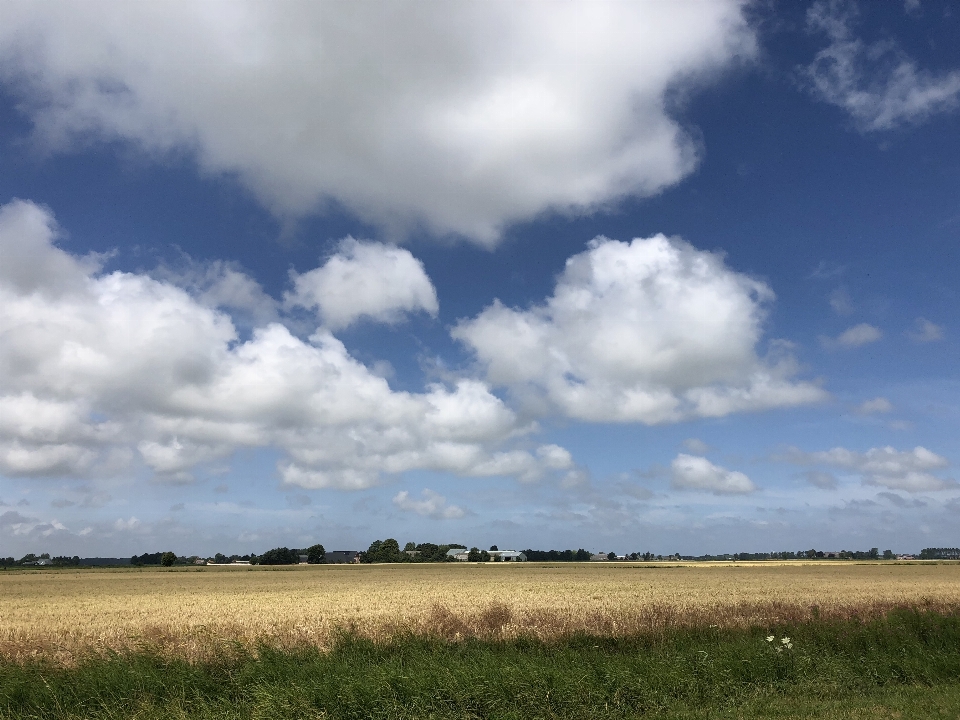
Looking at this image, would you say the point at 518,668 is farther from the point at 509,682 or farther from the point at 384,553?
the point at 384,553

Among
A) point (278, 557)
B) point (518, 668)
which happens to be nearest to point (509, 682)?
point (518, 668)

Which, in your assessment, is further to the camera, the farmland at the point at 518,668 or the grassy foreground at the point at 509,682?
the farmland at the point at 518,668

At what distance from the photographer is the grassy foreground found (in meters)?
11.0

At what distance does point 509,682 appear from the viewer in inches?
449

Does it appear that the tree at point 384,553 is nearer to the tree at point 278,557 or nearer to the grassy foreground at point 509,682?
the tree at point 278,557

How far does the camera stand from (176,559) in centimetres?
18212

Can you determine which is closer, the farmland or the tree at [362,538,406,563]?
the farmland

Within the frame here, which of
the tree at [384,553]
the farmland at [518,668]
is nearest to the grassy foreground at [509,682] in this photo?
the farmland at [518,668]

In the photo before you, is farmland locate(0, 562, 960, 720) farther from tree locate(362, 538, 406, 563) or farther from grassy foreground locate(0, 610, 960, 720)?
tree locate(362, 538, 406, 563)

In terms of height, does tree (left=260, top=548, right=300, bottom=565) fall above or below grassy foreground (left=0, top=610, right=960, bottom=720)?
below

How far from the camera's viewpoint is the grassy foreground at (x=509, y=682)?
10984mm

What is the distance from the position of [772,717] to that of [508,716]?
4342mm

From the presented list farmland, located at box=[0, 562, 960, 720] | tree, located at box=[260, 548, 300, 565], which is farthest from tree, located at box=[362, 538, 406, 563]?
farmland, located at box=[0, 562, 960, 720]

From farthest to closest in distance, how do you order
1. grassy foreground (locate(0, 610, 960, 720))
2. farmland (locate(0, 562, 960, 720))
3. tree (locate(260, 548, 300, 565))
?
tree (locate(260, 548, 300, 565))
farmland (locate(0, 562, 960, 720))
grassy foreground (locate(0, 610, 960, 720))
